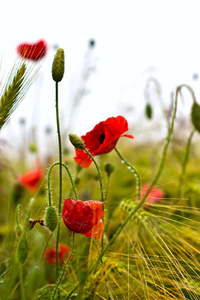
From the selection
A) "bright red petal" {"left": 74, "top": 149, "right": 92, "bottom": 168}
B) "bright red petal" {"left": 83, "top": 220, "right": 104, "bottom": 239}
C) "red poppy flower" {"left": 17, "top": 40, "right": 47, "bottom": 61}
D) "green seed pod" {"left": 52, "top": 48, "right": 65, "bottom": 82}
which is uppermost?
"red poppy flower" {"left": 17, "top": 40, "right": 47, "bottom": 61}

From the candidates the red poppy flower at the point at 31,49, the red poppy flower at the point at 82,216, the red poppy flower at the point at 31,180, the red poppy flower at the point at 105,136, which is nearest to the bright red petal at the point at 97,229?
the red poppy flower at the point at 82,216

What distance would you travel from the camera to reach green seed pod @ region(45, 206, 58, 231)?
1.51 feet

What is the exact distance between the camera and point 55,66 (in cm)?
46

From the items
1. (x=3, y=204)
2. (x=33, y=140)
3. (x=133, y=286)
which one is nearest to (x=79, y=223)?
(x=133, y=286)

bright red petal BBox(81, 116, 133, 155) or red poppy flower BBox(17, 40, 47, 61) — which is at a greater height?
red poppy flower BBox(17, 40, 47, 61)

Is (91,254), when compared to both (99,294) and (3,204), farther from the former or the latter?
(3,204)

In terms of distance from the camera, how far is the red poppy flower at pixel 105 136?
1.75 feet

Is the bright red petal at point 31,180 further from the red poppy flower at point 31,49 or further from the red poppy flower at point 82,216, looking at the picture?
the red poppy flower at point 82,216

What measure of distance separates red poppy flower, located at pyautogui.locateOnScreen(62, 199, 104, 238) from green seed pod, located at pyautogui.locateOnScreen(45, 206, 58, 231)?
0.02 m

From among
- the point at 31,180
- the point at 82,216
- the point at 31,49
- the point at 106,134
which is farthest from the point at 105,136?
the point at 31,180

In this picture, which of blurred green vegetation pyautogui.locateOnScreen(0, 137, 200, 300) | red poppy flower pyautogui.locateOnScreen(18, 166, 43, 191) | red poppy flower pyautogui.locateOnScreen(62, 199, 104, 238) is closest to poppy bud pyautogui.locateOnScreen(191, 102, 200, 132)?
blurred green vegetation pyautogui.locateOnScreen(0, 137, 200, 300)

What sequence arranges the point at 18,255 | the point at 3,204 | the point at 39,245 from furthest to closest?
the point at 3,204, the point at 39,245, the point at 18,255

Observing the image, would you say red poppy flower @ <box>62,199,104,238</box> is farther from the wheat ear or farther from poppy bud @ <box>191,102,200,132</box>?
poppy bud @ <box>191,102,200,132</box>

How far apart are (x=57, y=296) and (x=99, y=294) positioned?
56mm
